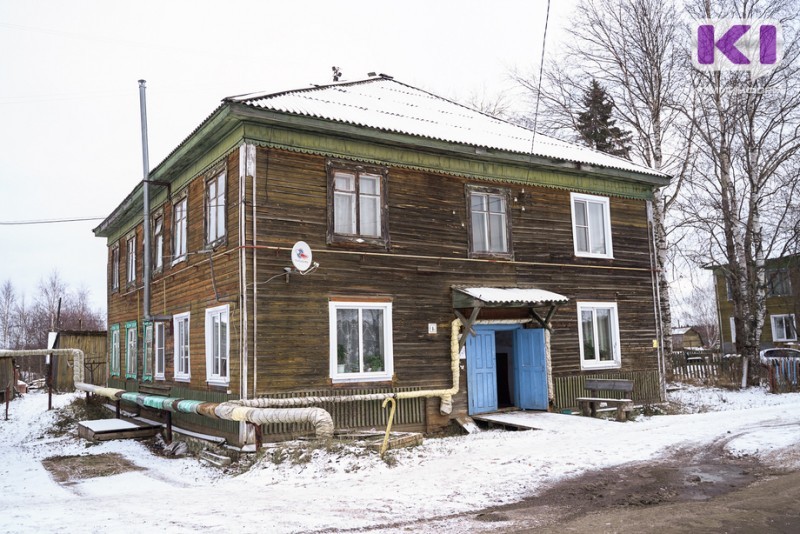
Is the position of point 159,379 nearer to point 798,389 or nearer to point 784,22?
point 798,389

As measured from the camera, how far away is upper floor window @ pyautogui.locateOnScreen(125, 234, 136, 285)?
→ 73.1ft

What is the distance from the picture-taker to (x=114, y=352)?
25.0 metres

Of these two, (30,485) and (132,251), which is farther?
(132,251)

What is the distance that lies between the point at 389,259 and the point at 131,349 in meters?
11.7

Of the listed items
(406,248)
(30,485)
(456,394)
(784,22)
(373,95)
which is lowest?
(30,485)

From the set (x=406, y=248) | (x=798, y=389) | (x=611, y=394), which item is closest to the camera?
(x=406, y=248)

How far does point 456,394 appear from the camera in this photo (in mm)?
15617

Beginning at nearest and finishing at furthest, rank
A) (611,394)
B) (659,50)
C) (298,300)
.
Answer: (298,300) < (611,394) < (659,50)

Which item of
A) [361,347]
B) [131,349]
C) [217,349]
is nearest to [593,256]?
[361,347]

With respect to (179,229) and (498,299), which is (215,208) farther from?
(498,299)

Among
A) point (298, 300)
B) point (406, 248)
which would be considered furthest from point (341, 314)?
point (406, 248)

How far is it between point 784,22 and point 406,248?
59.2 ft

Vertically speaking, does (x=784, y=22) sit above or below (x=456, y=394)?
above

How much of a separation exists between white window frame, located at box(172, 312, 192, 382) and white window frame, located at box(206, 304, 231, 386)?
1.55 m
